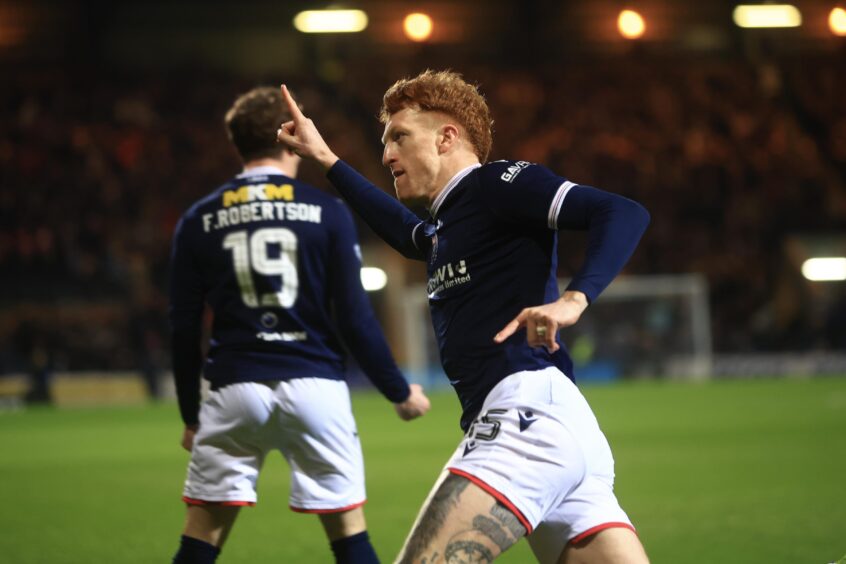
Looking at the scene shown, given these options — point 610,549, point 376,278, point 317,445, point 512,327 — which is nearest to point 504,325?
point 512,327

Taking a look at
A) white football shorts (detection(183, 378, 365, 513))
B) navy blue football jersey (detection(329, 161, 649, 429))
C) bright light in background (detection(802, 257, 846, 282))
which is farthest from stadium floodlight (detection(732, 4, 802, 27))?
navy blue football jersey (detection(329, 161, 649, 429))

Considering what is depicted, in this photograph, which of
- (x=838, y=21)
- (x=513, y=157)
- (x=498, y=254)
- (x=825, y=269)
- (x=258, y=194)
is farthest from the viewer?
(x=513, y=157)

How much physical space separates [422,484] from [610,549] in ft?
20.6

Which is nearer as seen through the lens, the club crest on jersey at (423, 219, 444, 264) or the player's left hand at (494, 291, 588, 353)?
the player's left hand at (494, 291, 588, 353)

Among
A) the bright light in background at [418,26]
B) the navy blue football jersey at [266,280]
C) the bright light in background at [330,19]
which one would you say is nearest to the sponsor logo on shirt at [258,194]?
the navy blue football jersey at [266,280]

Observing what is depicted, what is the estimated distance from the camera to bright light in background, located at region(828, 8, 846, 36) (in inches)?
1052

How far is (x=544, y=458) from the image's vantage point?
3.06 meters

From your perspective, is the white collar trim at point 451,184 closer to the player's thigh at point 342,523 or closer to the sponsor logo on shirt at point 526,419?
the sponsor logo on shirt at point 526,419

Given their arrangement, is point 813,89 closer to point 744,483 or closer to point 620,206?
point 744,483

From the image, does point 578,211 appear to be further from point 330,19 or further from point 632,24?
point 632,24

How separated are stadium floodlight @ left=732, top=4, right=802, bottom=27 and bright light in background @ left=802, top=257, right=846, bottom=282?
5617mm

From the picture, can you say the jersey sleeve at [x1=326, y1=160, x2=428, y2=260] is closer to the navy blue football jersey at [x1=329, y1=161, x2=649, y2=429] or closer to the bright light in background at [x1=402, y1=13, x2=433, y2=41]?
the navy blue football jersey at [x1=329, y1=161, x2=649, y2=429]

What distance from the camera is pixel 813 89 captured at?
30.0 m

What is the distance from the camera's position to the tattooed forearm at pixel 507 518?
9.80ft
